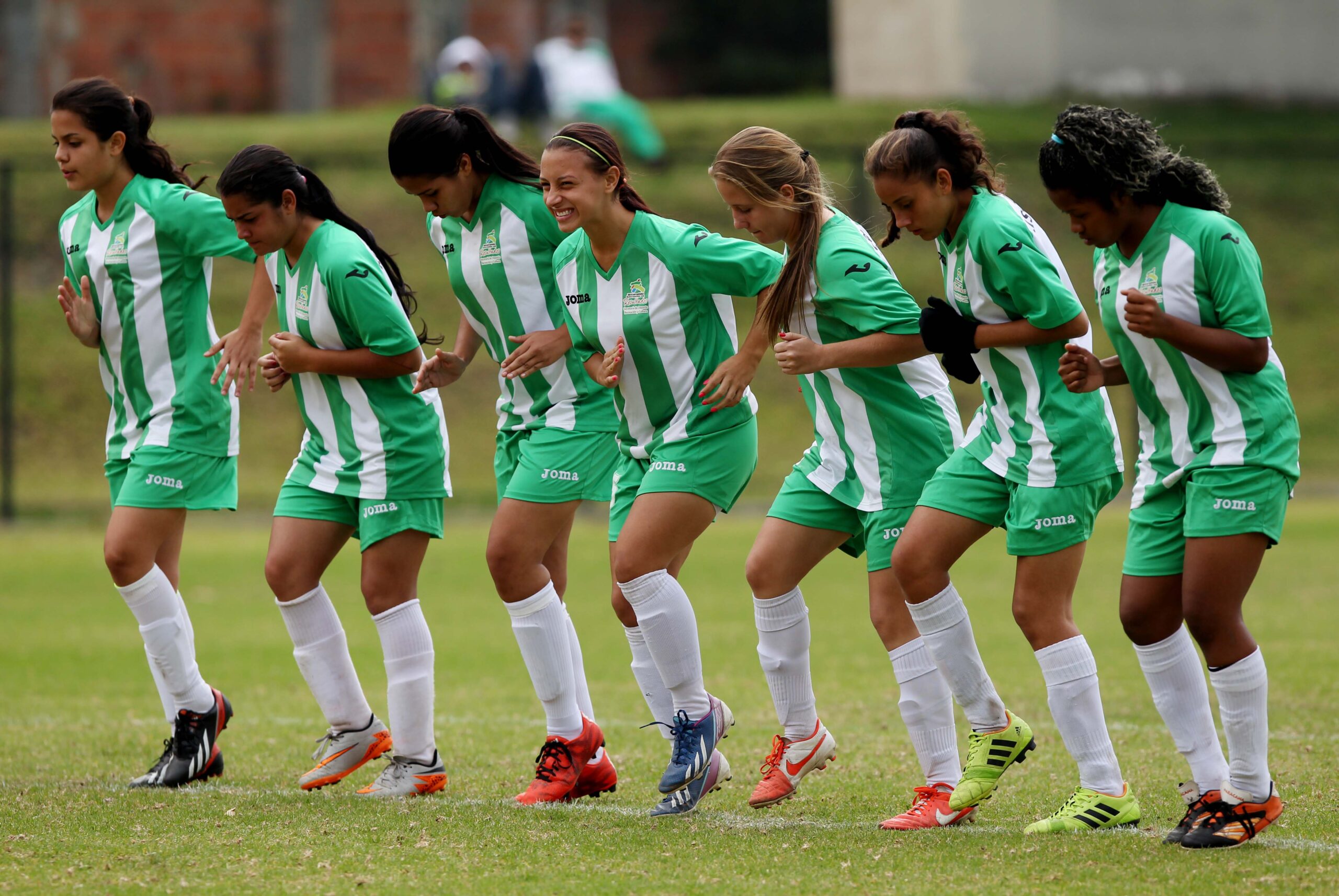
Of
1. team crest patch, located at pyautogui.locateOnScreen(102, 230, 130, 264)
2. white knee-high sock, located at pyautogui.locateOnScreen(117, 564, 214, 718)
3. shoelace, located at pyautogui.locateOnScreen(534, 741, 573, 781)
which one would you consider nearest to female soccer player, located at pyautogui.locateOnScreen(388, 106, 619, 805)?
shoelace, located at pyautogui.locateOnScreen(534, 741, 573, 781)

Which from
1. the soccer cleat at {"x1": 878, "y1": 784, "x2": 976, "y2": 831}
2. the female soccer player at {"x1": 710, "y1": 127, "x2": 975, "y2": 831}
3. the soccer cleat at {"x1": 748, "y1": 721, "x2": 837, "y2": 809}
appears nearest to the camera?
the soccer cleat at {"x1": 878, "y1": 784, "x2": 976, "y2": 831}

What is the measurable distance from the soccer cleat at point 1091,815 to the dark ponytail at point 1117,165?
175 centimetres

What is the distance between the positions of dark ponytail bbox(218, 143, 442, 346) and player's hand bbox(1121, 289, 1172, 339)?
249 cm

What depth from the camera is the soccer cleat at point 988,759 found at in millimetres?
4832

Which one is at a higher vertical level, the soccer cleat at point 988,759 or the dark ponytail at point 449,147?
the dark ponytail at point 449,147

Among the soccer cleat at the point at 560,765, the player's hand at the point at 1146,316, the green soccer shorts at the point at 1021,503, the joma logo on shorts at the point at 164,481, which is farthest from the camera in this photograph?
the joma logo on shorts at the point at 164,481

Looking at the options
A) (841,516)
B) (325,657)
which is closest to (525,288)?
(841,516)

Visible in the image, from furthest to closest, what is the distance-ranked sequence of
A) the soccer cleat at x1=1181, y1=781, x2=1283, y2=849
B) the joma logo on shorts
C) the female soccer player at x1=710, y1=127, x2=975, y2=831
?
the joma logo on shorts, the female soccer player at x1=710, y1=127, x2=975, y2=831, the soccer cleat at x1=1181, y1=781, x2=1283, y2=849

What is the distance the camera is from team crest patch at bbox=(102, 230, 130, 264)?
591cm

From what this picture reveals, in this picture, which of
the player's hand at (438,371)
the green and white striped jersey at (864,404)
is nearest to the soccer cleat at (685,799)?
the green and white striped jersey at (864,404)

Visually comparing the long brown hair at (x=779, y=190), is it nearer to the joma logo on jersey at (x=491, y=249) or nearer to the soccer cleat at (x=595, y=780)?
the joma logo on jersey at (x=491, y=249)

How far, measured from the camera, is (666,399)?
17.0 ft

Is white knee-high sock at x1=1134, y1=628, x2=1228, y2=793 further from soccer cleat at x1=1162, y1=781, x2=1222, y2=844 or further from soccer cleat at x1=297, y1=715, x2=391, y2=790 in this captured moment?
soccer cleat at x1=297, y1=715, x2=391, y2=790

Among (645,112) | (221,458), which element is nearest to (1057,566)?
(221,458)
